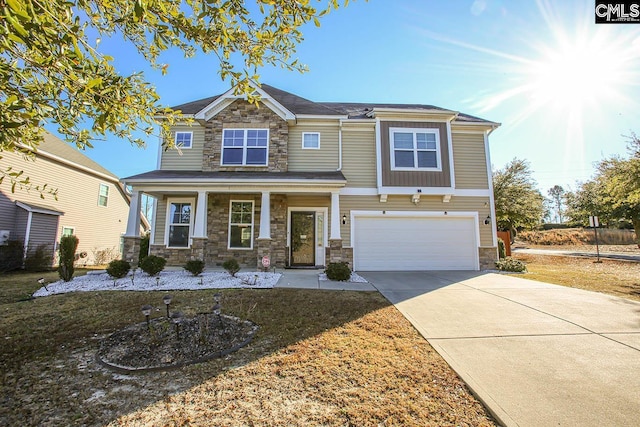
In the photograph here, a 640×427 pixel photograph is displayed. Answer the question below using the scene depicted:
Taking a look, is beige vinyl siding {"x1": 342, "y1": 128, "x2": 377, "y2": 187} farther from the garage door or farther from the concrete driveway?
the concrete driveway

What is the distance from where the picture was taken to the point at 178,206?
11.1 m

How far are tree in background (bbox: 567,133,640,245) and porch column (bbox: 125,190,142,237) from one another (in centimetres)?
1837

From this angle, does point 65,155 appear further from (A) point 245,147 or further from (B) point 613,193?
(B) point 613,193

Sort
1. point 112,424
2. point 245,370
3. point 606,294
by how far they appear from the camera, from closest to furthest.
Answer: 1. point 112,424
2. point 245,370
3. point 606,294

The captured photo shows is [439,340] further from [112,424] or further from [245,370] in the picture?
[112,424]

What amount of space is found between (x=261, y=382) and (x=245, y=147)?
31.0ft

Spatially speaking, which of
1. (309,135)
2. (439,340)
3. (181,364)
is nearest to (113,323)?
(181,364)

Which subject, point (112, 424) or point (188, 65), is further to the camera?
point (188, 65)

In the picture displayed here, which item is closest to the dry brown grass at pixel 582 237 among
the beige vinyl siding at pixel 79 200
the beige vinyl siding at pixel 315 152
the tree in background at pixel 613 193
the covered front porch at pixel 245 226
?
the tree in background at pixel 613 193

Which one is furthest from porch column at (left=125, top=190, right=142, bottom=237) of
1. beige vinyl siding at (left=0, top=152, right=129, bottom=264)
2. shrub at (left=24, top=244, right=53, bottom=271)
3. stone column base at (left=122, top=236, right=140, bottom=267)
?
shrub at (left=24, top=244, right=53, bottom=271)

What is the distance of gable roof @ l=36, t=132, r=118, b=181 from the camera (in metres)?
13.5

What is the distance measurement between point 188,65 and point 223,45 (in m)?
1.79

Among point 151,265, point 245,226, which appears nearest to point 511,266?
point 245,226

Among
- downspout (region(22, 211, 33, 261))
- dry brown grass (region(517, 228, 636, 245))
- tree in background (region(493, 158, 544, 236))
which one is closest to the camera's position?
downspout (region(22, 211, 33, 261))
